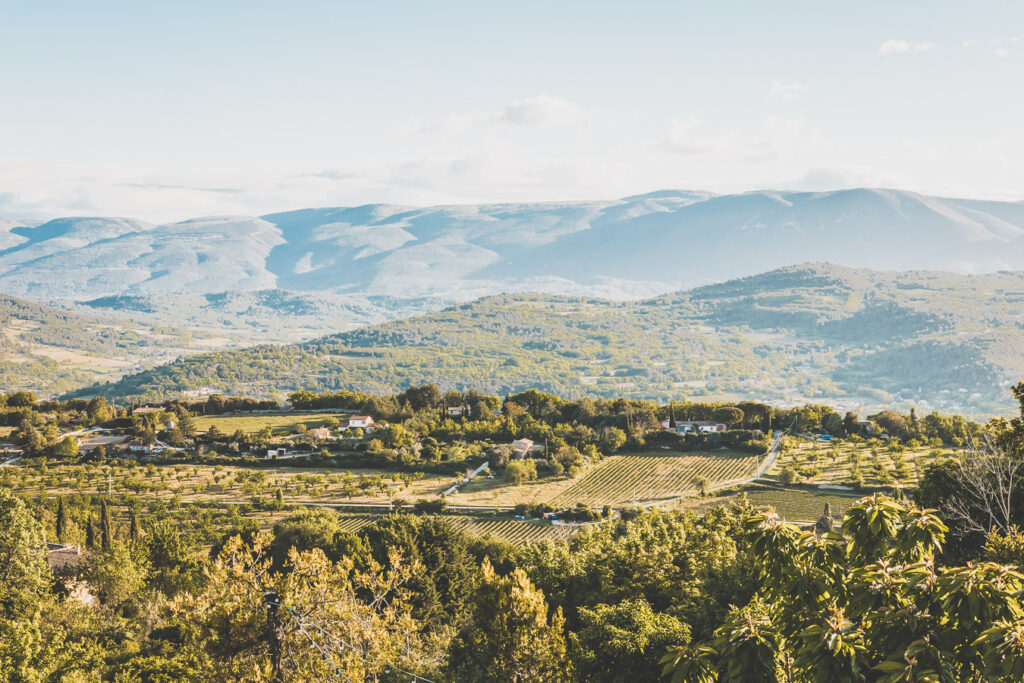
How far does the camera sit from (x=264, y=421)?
3268 inches

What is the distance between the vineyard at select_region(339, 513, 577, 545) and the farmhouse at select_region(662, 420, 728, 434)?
2542 centimetres

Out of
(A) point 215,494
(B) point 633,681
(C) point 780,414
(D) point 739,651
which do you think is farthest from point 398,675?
(C) point 780,414

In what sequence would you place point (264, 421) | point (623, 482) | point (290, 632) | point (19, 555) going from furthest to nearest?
point (264, 421)
point (623, 482)
point (19, 555)
point (290, 632)

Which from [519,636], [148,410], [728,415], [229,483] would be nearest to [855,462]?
[728,415]

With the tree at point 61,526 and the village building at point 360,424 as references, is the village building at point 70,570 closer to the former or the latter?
the tree at point 61,526

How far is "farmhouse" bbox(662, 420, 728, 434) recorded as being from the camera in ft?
241

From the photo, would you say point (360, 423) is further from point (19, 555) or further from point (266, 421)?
point (19, 555)

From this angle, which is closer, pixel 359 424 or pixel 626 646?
pixel 626 646

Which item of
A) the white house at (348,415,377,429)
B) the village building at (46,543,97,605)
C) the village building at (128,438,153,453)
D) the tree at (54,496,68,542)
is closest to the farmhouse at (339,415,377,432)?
the white house at (348,415,377,429)

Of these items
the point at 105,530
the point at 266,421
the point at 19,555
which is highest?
the point at 19,555

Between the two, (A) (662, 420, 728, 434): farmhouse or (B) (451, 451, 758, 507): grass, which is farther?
(A) (662, 420, 728, 434): farmhouse

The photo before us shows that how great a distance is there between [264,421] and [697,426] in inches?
1882

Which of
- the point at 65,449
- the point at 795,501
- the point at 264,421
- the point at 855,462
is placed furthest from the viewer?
the point at 264,421

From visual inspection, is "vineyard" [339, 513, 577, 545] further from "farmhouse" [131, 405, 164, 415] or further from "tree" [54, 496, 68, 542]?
"farmhouse" [131, 405, 164, 415]
